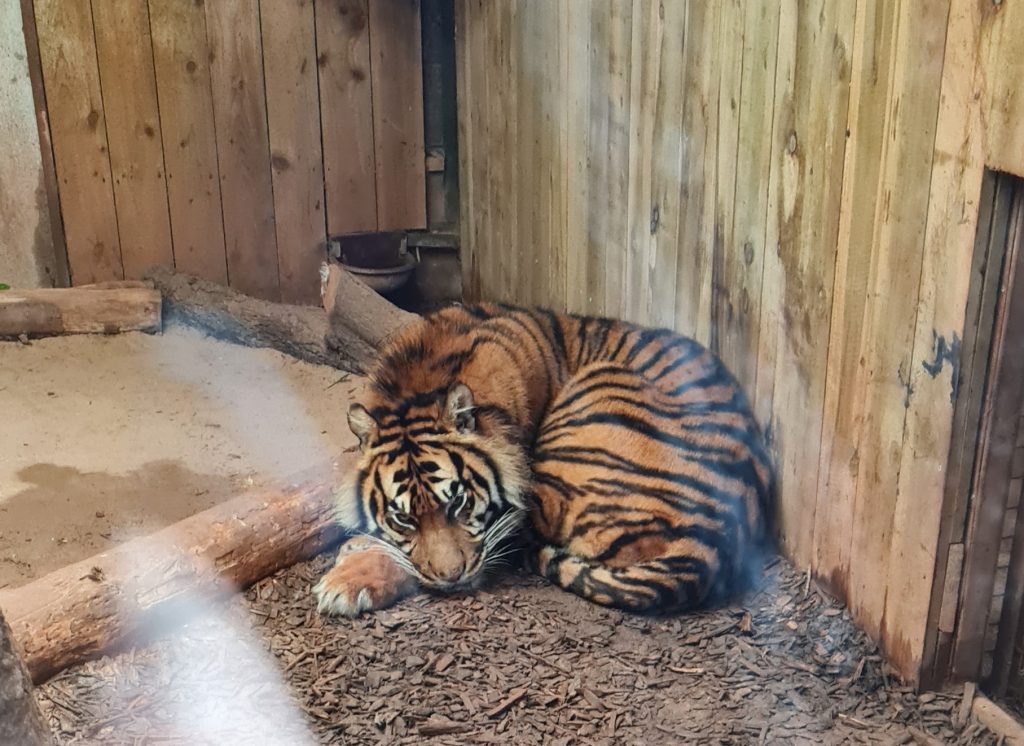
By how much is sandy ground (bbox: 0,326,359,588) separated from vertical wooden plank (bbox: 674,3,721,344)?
1.61 meters

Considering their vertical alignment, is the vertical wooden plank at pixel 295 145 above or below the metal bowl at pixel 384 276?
above

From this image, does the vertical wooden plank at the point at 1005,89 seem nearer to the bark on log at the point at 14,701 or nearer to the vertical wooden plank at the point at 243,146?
the bark on log at the point at 14,701

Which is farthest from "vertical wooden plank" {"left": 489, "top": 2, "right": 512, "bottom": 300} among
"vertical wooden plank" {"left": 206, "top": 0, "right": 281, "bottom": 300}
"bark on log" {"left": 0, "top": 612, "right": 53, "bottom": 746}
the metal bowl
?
"bark on log" {"left": 0, "top": 612, "right": 53, "bottom": 746}

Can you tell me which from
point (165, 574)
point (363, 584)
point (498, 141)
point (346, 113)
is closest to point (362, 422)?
point (363, 584)

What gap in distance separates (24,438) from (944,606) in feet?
12.2

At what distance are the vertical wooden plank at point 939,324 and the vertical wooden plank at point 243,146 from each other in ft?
14.4

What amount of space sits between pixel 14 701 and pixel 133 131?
4.75m

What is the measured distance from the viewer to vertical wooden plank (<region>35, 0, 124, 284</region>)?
581 cm

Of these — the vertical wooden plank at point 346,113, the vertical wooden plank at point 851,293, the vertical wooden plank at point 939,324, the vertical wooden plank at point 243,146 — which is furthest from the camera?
the vertical wooden plank at point 346,113

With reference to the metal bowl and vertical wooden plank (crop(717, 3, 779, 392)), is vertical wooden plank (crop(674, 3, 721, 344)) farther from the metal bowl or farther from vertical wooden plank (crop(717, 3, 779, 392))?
the metal bowl

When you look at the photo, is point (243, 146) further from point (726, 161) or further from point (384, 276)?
point (726, 161)

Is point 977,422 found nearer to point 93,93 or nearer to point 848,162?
point 848,162

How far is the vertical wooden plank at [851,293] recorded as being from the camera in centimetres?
292

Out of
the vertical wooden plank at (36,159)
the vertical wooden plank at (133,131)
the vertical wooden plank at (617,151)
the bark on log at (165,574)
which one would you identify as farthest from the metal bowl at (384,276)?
the bark on log at (165,574)
